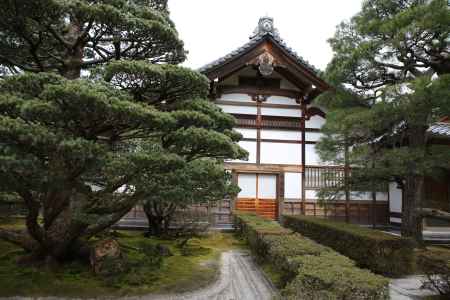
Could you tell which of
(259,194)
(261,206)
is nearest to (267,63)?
(259,194)

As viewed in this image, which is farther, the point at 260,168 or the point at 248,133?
the point at 248,133

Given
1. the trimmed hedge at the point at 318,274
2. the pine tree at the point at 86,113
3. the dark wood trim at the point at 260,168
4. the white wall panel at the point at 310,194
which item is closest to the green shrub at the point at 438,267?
the trimmed hedge at the point at 318,274

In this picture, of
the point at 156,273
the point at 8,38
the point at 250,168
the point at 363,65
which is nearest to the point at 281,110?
the point at 250,168

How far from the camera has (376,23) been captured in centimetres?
827

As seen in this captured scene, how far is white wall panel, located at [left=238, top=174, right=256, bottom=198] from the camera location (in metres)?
14.0

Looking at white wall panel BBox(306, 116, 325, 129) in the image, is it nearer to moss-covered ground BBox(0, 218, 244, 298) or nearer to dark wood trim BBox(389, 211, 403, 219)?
dark wood trim BBox(389, 211, 403, 219)

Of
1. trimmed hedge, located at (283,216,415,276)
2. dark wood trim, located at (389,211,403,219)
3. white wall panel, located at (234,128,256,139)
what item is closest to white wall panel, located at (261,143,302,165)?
white wall panel, located at (234,128,256,139)

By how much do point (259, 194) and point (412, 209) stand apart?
615cm

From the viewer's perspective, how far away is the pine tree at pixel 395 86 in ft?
24.1

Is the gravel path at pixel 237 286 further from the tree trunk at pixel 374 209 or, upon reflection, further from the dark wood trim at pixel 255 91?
the tree trunk at pixel 374 209

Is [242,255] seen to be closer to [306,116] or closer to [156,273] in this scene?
[156,273]

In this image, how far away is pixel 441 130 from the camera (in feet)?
44.4

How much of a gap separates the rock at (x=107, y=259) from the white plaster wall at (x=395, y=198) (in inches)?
486

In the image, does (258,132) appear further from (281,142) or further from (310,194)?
(310,194)
